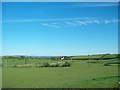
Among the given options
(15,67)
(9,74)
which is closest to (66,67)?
(15,67)

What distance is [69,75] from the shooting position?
972cm

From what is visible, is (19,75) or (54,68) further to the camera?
(54,68)

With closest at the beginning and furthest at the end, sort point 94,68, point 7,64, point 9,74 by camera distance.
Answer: point 9,74 → point 7,64 → point 94,68

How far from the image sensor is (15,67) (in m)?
9.95

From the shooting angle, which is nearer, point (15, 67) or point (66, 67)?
point (15, 67)

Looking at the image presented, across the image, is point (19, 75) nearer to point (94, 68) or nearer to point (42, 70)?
point (42, 70)

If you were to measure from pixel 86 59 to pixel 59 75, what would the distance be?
1289mm

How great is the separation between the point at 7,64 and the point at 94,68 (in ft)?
11.3

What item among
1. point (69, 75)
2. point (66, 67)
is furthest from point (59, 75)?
point (66, 67)

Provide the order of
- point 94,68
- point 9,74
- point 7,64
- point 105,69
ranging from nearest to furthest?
1. point 9,74
2. point 7,64
3. point 105,69
4. point 94,68

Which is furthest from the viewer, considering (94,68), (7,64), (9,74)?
(94,68)

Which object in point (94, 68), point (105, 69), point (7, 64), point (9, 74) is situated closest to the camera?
point (9, 74)

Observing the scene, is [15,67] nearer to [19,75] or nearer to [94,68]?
[19,75]

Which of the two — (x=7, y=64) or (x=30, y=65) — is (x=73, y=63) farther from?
(x=7, y=64)
